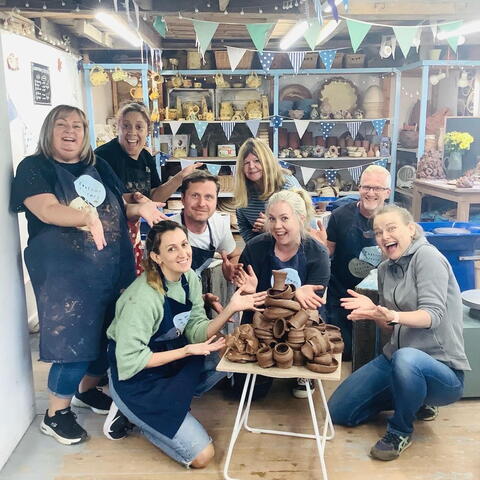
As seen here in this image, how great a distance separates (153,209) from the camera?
2510 mm

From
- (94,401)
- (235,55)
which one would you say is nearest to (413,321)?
(94,401)

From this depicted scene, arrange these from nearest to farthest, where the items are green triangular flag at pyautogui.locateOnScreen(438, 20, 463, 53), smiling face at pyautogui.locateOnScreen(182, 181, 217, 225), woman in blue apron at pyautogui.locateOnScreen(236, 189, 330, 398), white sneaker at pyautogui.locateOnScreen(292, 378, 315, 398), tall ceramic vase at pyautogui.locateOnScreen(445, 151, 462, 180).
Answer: woman in blue apron at pyautogui.locateOnScreen(236, 189, 330, 398) → smiling face at pyautogui.locateOnScreen(182, 181, 217, 225) → white sneaker at pyautogui.locateOnScreen(292, 378, 315, 398) → green triangular flag at pyautogui.locateOnScreen(438, 20, 463, 53) → tall ceramic vase at pyautogui.locateOnScreen(445, 151, 462, 180)

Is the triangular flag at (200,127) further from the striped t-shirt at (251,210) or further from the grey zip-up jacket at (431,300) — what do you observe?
the grey zip-up jacket at (431,300)

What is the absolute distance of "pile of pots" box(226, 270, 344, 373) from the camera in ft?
6.80

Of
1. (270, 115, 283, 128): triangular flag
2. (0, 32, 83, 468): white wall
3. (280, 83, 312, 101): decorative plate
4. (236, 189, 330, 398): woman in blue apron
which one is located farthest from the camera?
(280, 83, 312, 101): decorative plate

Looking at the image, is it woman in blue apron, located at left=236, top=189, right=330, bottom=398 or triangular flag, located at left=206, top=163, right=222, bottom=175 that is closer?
woman in blue apron, located at left=236, top=189, right=330, bottom=398

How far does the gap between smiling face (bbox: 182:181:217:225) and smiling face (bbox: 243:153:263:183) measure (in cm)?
52

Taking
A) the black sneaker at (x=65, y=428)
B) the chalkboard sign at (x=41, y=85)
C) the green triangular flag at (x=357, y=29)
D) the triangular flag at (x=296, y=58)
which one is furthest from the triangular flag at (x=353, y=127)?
the black sneaker at (x=65, y=428)

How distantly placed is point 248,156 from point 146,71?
134 inches

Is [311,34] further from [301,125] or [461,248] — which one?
[461,248]

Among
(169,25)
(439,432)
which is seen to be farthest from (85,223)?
(169,25)

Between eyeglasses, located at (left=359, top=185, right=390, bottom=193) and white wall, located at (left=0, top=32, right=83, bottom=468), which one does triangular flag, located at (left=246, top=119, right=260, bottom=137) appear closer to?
eyeglasses, located at (left=359, top=185, right=390, bottom=193)

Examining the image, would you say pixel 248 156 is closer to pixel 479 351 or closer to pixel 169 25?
pixel 479 351

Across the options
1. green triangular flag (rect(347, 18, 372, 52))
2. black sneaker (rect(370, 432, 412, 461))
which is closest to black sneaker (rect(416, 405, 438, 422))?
black sneaker (rect(370, 432, 412, 461))
